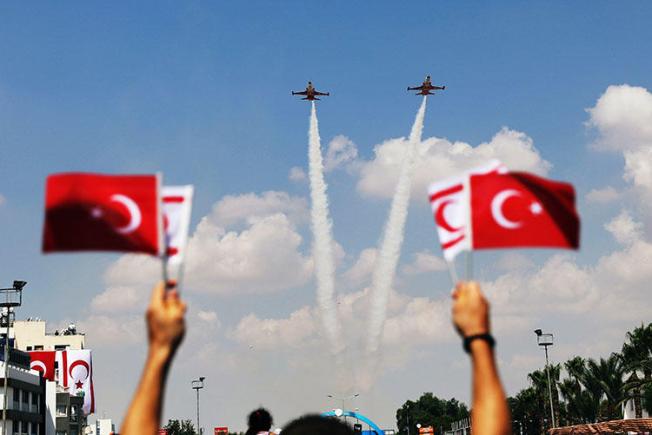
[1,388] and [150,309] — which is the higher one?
[1,388]

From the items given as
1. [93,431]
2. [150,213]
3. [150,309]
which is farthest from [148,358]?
[93,431]

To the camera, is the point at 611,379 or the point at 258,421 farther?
the point at 611,379

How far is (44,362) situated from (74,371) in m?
4.94

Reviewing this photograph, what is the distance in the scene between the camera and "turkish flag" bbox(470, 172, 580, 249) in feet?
20.3

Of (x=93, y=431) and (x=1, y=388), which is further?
(x=93, y=431)

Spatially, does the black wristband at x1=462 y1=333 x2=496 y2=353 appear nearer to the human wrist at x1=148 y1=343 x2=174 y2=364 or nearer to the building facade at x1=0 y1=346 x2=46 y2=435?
the human wrist at x1=148 y1=343 x2=174 y2=364

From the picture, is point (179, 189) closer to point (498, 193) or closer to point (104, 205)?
point (104, 205)

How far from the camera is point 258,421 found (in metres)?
9.86

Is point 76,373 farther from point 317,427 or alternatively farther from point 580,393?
point 317,427

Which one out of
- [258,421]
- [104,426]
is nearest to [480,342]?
[258,421]

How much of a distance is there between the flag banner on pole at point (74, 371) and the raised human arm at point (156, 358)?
105993mm

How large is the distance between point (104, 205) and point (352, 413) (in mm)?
89554

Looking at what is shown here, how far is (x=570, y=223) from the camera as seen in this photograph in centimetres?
625

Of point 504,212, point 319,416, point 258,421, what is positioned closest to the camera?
point 319,416
